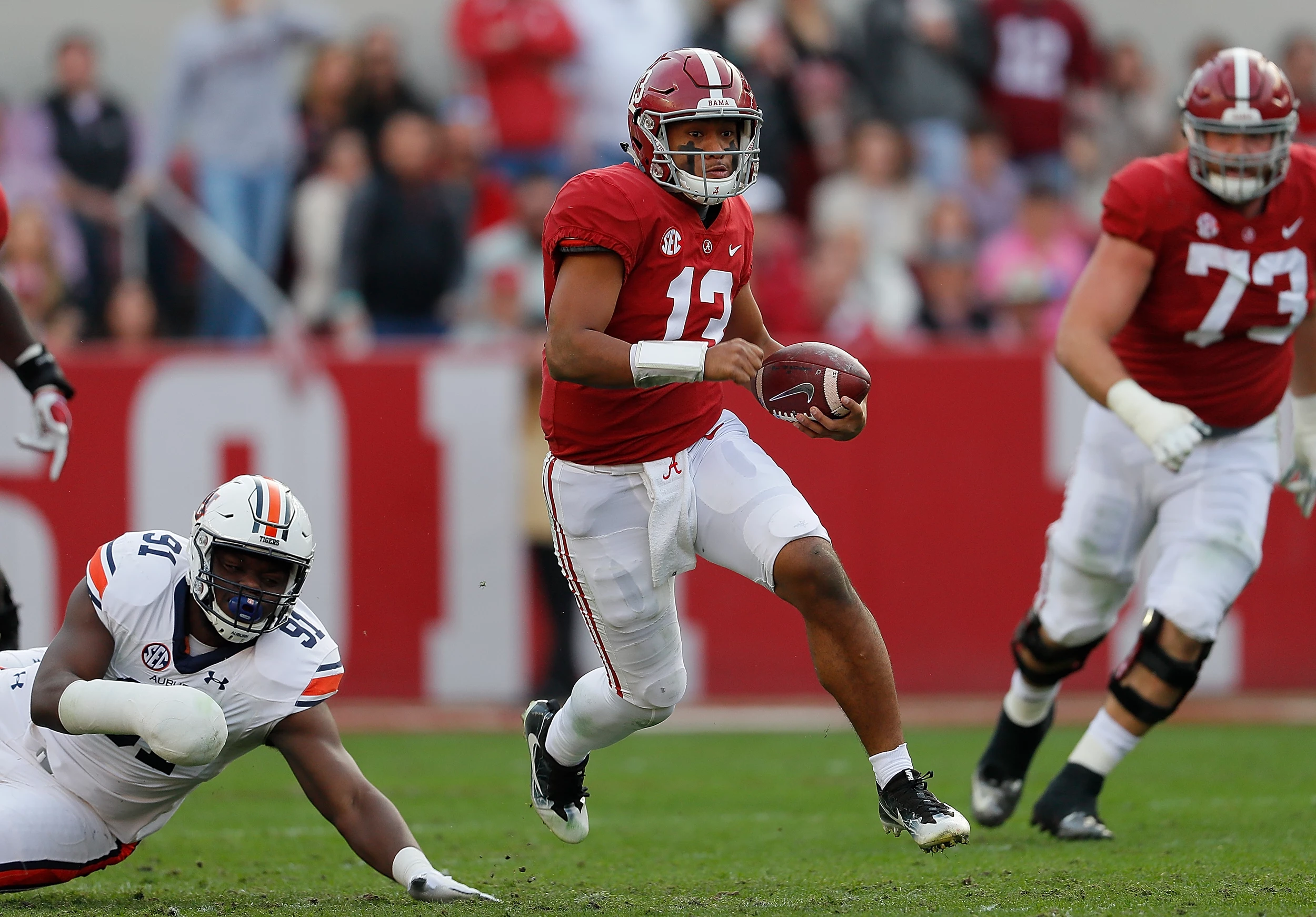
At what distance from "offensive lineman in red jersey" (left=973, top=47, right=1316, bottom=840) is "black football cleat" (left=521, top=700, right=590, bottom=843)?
139 cm

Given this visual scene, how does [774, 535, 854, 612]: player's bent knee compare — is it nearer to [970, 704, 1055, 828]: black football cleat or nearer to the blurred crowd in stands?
[970, 704, 1055, 828]: black football cleat

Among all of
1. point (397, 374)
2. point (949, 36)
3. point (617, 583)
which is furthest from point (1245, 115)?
point (949, 36)

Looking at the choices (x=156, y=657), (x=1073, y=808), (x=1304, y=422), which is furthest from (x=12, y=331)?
(x=1304, y=422)

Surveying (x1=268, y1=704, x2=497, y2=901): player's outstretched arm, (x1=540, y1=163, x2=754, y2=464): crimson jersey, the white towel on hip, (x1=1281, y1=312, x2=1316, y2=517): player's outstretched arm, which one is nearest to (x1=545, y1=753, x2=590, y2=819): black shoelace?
(x1=268, y1=704, x2=497, y2=901): player's outstretched arm

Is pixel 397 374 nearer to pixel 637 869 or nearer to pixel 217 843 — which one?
pixel 217 843

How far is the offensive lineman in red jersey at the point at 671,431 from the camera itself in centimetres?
427

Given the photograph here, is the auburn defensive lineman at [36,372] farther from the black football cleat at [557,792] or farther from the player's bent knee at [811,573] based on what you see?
the player's bent knee at [811,573]

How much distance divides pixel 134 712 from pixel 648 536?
1.32m

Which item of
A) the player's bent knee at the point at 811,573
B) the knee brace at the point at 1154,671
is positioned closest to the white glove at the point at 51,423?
the player's bent knee at the point at 811,573

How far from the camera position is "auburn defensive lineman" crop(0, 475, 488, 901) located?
4.20 metres

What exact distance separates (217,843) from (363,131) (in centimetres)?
542

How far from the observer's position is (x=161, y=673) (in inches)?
169

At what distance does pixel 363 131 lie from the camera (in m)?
10.2

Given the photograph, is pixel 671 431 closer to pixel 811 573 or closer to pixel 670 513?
pixel 670 513
